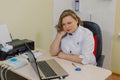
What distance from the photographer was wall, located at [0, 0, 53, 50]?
2.50 meters

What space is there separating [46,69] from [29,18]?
1.29 meters

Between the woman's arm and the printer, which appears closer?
the printer

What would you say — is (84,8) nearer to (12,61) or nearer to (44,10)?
(44,10)

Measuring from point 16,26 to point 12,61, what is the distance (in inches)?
34.3

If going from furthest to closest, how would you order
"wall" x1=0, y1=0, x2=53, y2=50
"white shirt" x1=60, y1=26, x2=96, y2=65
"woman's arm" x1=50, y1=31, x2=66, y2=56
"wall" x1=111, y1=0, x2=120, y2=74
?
"wall" x1=111, y1=0, x2=120, y2=74, "wall" x1=0, y1=0, x2=53, y2=50, "woman's arm" x1=50, y1=31, x2=66, y2=56, "white shirt" x1=60, y1=26, x2=96, y2=65

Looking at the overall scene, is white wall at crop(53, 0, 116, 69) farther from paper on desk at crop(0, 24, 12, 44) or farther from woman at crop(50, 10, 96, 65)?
paper on desk at crop(0, 24, 12, 44)

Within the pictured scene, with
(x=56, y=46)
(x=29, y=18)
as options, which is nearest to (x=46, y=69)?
(x=56, y=46)

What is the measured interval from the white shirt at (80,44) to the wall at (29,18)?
0.79 metres

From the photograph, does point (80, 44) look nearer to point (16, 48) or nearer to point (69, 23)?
point (69, 23)

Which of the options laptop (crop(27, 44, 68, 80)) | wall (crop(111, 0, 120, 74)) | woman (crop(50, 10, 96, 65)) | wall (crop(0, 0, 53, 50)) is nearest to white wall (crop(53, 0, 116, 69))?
wall (crop(111, 0, 120, 74))

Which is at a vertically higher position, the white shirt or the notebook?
the white shirt

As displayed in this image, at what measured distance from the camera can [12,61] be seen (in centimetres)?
187

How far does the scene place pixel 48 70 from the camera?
1656mm

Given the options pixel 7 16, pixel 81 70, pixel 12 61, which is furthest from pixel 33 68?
pixel 7 16
